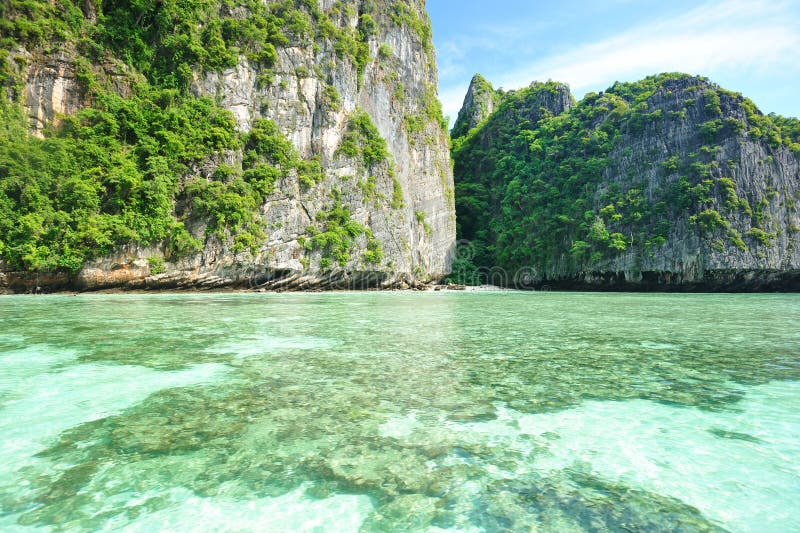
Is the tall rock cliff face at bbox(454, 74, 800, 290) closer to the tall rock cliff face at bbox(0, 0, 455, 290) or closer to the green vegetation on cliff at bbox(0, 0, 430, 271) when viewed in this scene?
the tall rock cliff face at bbox(0, 0, 455, 290)

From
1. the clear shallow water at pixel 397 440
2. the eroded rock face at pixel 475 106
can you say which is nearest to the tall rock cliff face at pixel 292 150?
the clear shallow water at pixel 397 440

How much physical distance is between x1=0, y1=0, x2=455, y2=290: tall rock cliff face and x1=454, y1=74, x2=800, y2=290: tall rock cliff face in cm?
880

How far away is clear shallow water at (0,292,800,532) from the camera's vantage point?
1874 mm

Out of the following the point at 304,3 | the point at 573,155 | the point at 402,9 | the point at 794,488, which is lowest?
the point at 794,488

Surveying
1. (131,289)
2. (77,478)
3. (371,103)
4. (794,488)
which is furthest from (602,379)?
(371,103)

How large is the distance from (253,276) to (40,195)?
399 inches

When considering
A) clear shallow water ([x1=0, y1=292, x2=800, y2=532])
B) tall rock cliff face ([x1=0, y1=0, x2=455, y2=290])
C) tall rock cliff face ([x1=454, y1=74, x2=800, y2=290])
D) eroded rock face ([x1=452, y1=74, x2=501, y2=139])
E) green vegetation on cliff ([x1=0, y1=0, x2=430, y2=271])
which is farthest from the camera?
eroded rock face ([x1=452, y1=74, x2=501, y2=139])

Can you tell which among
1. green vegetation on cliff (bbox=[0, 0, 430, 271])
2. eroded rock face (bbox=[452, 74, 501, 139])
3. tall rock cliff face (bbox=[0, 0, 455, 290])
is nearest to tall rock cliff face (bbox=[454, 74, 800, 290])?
tall rock cliff face (bbox=[0, 0, 455, 290])

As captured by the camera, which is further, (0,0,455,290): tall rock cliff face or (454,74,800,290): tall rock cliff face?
(454,74,800,290): tall rock cliff face

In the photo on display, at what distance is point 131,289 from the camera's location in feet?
63.8

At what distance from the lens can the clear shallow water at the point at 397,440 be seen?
1874 millimetres

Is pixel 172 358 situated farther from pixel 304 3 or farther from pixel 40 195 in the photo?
pixel 304 3

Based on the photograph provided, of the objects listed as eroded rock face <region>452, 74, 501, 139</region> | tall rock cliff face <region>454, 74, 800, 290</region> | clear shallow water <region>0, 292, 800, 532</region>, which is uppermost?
eroded rock face <region>452, 74, 501, 139</region>

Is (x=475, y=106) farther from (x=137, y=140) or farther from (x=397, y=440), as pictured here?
(x=397, y=440)
